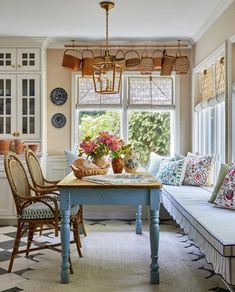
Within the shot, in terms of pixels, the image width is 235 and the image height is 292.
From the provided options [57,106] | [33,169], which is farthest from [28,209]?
[57,106]

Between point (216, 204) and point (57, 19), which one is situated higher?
point (57, 19)

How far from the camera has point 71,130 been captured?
5.93m

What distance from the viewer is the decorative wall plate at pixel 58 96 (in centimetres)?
589

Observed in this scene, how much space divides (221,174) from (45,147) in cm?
284

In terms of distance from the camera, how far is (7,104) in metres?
5.67

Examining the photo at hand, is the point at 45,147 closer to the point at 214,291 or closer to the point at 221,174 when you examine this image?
the point at 221,174

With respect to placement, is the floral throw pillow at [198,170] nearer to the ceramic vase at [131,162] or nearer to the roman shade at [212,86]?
the roman shade at [212,86]

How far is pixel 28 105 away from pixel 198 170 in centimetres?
240

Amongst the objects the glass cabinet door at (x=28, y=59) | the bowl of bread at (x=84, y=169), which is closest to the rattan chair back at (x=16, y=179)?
the bowl of bread at (x=84, y=169)

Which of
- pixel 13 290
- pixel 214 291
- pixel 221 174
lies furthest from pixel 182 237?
pixel 13 290

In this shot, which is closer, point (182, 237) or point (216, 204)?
point (216, 204)

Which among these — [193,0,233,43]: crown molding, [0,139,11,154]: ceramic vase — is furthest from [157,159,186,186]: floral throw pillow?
[0,139,11,154]: ceramic vase

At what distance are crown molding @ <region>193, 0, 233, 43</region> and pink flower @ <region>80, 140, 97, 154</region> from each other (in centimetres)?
189

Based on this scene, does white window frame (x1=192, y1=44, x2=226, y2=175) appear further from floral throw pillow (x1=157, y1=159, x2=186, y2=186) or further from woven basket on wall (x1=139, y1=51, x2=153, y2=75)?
woven basket on wall (x1=139, y1=51, x2=153, y2=75)
